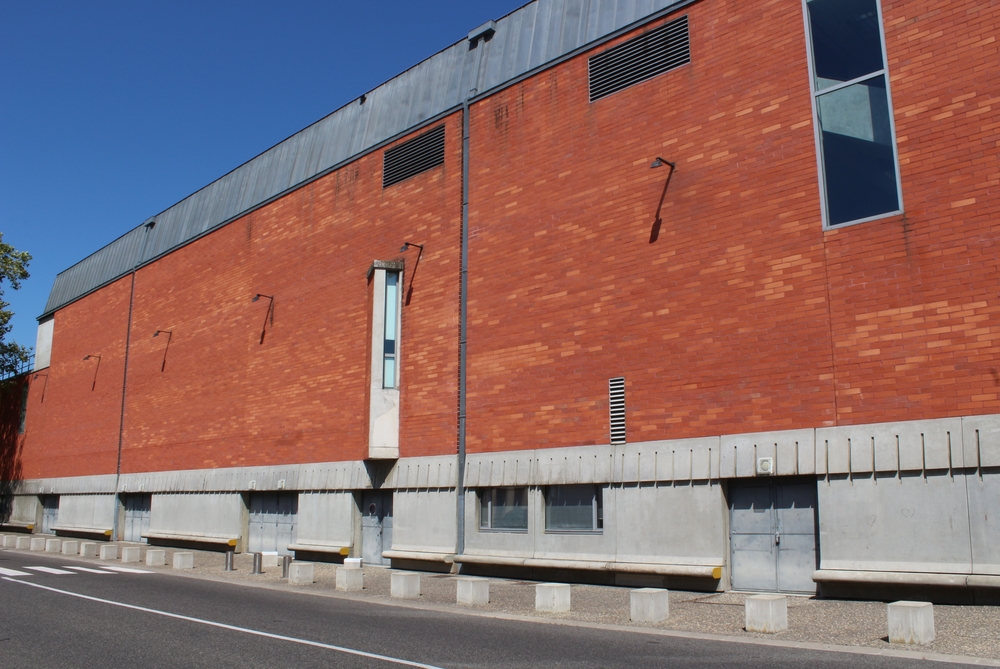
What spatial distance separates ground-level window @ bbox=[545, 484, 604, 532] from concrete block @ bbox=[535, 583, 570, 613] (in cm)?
407

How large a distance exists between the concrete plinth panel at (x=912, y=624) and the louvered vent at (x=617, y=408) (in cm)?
743

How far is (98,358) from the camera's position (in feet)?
126

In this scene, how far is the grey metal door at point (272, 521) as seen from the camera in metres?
25.8

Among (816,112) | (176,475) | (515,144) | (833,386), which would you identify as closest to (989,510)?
(833,386)

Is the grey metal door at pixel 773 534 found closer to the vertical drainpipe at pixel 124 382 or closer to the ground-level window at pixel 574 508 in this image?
the ground-level window at pixel 574 508

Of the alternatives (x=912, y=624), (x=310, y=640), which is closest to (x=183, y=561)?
(x=310, y=640)

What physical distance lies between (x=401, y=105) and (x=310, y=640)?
17.2 meters

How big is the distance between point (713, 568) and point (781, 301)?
16.0 ft

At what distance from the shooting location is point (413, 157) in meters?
23.2

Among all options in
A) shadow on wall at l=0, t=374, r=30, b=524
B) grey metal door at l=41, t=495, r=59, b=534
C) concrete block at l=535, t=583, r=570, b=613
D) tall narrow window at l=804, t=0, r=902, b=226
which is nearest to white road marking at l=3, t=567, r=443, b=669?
concrete block at l=535, t=583, r=570, b=613

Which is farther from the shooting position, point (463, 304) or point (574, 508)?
point (463, 304)

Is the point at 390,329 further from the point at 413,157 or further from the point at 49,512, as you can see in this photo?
the point at 49,512

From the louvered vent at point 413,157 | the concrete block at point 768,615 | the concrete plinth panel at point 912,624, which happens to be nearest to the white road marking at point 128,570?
the louvered vent at point 413,157

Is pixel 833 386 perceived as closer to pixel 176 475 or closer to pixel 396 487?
pixel 396 487
